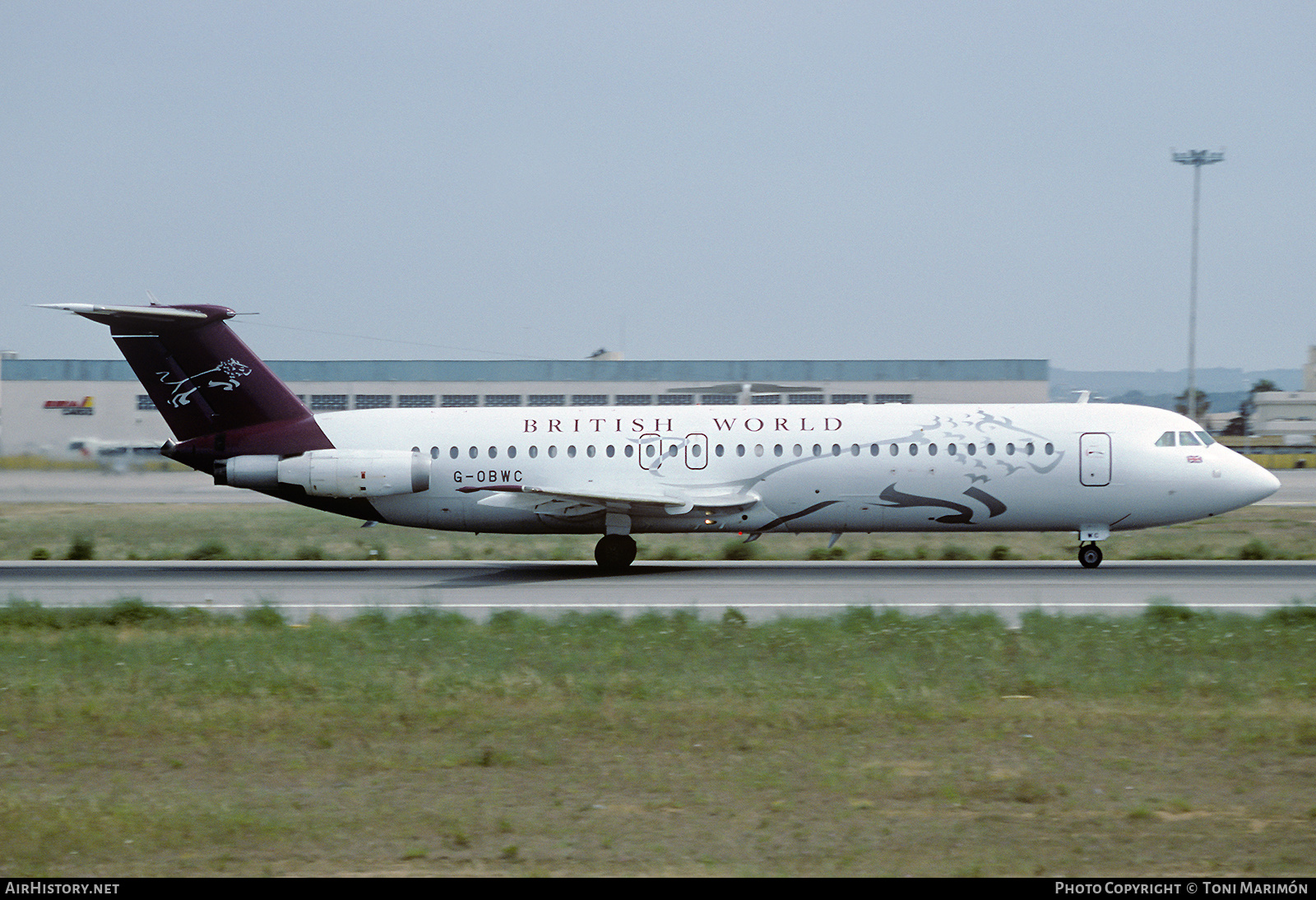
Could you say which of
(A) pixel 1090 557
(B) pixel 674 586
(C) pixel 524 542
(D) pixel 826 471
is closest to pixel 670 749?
(B) pixel 674 586

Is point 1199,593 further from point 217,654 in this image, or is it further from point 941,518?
point 217,654

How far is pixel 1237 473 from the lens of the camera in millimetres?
23922

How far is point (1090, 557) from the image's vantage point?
24.4 meters

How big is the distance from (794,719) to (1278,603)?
1128 cm

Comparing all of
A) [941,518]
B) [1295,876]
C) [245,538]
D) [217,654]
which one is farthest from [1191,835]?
[245,538]

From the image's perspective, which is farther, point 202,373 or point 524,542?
point 524,542

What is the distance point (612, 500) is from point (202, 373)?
30.3 feet

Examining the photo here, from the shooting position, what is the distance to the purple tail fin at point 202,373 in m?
25.6

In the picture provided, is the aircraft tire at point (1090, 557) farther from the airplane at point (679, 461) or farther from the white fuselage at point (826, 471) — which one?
the white fuselage at point (826, 471)

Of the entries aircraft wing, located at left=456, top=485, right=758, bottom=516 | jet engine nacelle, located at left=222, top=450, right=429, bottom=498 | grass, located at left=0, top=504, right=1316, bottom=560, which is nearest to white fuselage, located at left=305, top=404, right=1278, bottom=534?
aircraft wing, located at left=456, top=485, right=758, bottom=516

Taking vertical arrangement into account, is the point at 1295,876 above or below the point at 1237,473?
below

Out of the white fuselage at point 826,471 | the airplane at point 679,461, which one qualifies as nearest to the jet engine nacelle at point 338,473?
the airplane at point 679,461

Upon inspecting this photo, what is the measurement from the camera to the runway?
1897cm

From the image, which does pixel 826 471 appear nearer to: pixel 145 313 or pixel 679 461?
pixel 679 461
